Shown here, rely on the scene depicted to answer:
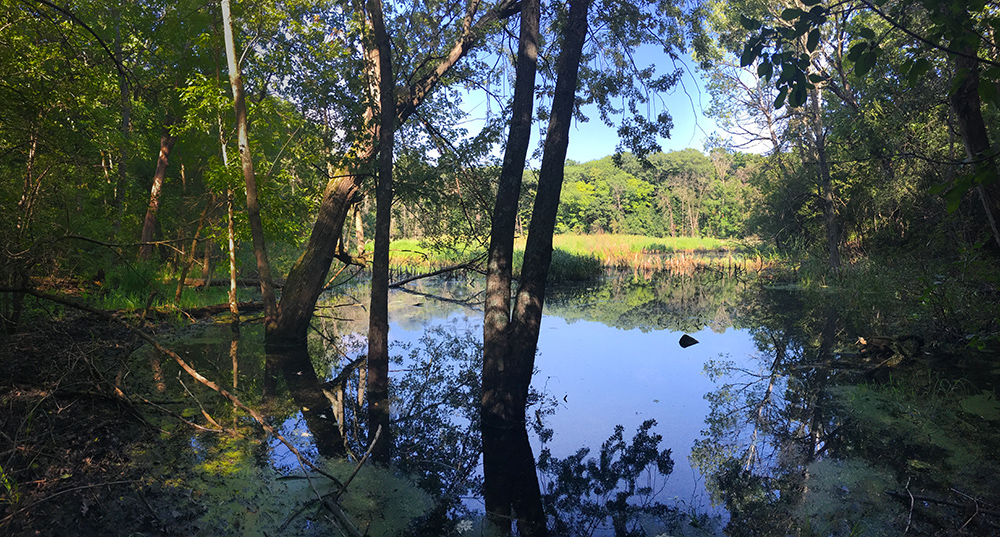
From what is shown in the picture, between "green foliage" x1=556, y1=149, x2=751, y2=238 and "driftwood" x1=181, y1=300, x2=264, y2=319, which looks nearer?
"driftwood" x1=181, y1=300, x2=264, y2=319

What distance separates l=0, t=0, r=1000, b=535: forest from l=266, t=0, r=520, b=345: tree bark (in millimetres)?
40

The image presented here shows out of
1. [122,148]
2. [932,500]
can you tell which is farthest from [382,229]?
[122,148]

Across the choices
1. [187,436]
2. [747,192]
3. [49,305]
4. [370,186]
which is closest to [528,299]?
[187,436]

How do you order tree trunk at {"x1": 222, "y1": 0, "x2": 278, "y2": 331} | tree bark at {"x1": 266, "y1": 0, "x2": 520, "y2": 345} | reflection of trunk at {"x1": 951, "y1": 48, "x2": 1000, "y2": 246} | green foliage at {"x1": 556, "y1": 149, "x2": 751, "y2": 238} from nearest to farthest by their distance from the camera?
reflection of trunk at {"x1": 951, "y1": 48, "x2": 1000, "y2": 246}
tree bark at {"x1": 266, "y1": 0, "x2": 520, "y2": 345}
tree trunk at {"x1": 222, "y1": 0, "x2": 278, "y2": 331}
green foliage at {"x1": 556, "y1": 149, "x2": 751, "y2": 238}

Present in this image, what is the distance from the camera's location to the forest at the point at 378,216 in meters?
3.38

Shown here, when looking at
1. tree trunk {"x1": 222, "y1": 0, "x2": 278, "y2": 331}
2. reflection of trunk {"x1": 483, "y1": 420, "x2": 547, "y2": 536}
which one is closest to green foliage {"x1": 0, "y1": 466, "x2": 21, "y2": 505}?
reflection of trunk {"x1": 483, "y1": 420, "x2": 547, "y2": 536}

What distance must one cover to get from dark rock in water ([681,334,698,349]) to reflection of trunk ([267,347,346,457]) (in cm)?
624

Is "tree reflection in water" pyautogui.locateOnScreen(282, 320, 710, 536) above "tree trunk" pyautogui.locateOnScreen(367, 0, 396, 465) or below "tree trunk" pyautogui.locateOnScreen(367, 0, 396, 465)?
below

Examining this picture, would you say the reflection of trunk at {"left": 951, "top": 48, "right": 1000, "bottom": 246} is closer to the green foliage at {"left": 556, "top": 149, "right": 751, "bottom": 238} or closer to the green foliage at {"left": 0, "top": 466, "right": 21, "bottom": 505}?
the green foliage at {"left": 0, "top": 466, "right": 21, "bottom": 505}

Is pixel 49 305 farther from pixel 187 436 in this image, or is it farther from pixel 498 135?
pixel 498 135

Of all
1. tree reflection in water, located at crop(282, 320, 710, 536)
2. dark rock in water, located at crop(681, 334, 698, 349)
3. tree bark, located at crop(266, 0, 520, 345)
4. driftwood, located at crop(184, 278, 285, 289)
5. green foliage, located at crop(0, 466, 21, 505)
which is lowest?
dark rock in water, located at crop(681, 334, 698, 349)

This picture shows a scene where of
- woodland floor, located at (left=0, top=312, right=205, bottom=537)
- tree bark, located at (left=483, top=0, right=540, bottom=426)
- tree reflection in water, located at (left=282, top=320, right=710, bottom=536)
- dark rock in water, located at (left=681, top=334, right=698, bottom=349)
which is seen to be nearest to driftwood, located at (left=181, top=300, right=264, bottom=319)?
tree reflection in water, located at (left=282, top=320, right=710, bottom=536)

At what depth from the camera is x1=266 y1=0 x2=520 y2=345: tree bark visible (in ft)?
26.2

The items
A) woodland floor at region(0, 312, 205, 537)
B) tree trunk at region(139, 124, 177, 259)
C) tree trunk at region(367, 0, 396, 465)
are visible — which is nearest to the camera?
woodland floor at region(0, 312, 205, 537)
